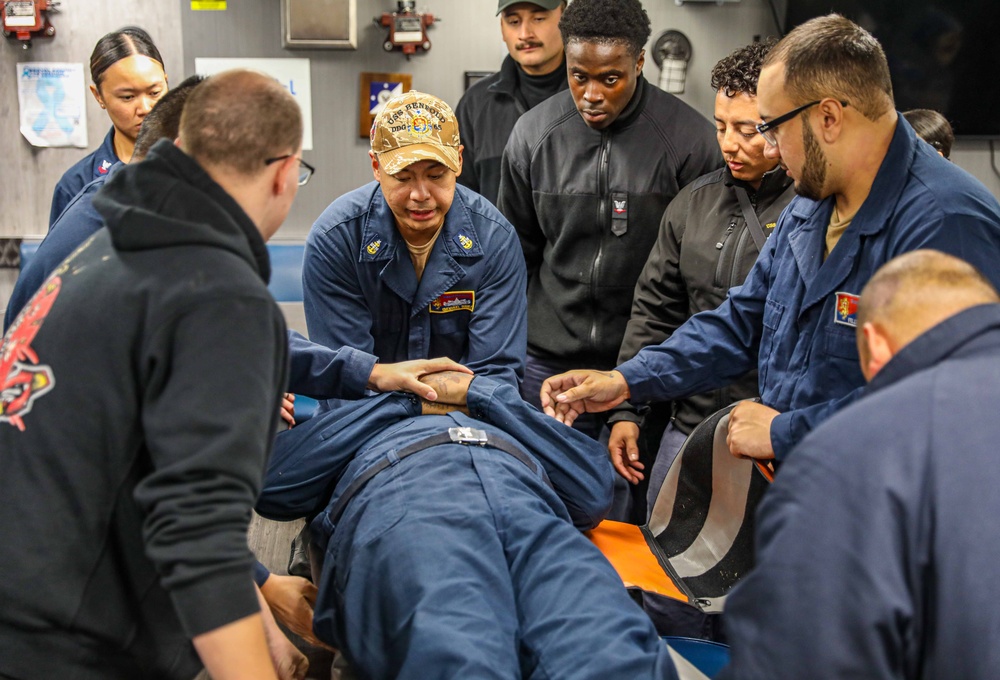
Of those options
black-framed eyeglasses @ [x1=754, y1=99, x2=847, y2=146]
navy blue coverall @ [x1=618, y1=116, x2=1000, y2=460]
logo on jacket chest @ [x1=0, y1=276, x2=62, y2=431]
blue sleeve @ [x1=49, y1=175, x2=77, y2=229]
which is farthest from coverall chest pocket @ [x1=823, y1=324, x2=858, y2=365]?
blue sleeve @ [x1=49, y1=175, x2=77, y2=229]

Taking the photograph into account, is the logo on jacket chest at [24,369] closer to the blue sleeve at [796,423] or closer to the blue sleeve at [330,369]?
the blue sleeve at [330,369]

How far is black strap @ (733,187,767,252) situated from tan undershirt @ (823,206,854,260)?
1.40ft

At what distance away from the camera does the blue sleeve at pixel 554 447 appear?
7.00 feet

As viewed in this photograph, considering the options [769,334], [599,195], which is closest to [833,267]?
[769,334]

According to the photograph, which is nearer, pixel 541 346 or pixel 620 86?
pixel 620 86

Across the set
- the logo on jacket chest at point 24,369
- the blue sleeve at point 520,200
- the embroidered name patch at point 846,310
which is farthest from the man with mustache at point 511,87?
the logo on jacket chest at point 24,369

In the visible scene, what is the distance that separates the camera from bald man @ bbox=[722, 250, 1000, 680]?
0.99 meters

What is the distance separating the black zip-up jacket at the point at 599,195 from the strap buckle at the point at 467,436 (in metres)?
0.90

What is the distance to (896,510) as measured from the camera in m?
1.00

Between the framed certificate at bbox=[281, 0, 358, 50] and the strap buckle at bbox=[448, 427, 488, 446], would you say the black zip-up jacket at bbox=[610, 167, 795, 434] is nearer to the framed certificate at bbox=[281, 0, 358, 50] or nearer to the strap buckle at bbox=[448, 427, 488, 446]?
the strap buckle at bbox=[448, 427, 488, 446]

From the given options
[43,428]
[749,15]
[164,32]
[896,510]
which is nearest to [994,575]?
[896,510]

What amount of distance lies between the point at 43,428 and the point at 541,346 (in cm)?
188

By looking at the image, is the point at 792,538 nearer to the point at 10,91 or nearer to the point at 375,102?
the point at 375,102

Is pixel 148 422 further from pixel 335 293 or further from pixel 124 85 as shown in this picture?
pixel 124 85
